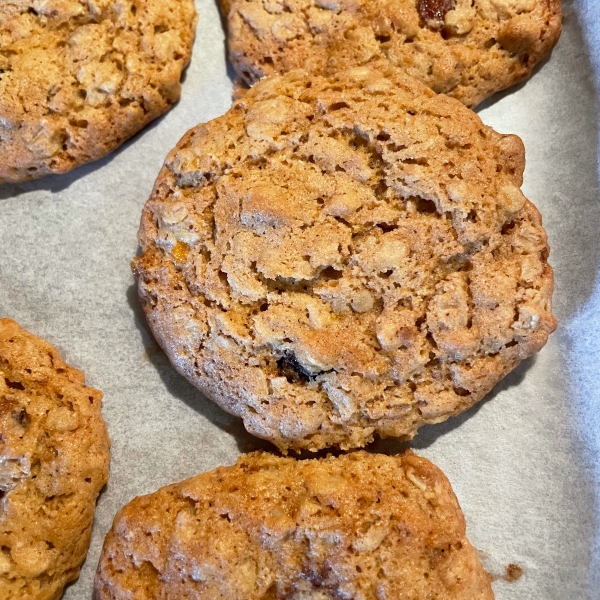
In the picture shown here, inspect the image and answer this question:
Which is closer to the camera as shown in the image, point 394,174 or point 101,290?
point 394,174

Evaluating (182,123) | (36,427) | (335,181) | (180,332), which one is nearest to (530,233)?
(335,181)

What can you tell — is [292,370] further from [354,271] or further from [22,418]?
[22,418]

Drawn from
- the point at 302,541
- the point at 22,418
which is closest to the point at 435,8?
the point at 302,541

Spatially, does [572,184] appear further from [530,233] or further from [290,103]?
[290,103]

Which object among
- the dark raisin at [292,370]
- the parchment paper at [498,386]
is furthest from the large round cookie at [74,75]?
the dark raisin at [292,370]

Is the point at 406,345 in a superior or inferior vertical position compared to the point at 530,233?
inferior

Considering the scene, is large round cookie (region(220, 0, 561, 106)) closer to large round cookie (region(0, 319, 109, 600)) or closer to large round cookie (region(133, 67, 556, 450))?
large round cookie (region(133, 67, 556, 450))

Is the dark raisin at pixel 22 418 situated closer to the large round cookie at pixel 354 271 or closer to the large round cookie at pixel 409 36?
the large round cookie at pixel 354 271
